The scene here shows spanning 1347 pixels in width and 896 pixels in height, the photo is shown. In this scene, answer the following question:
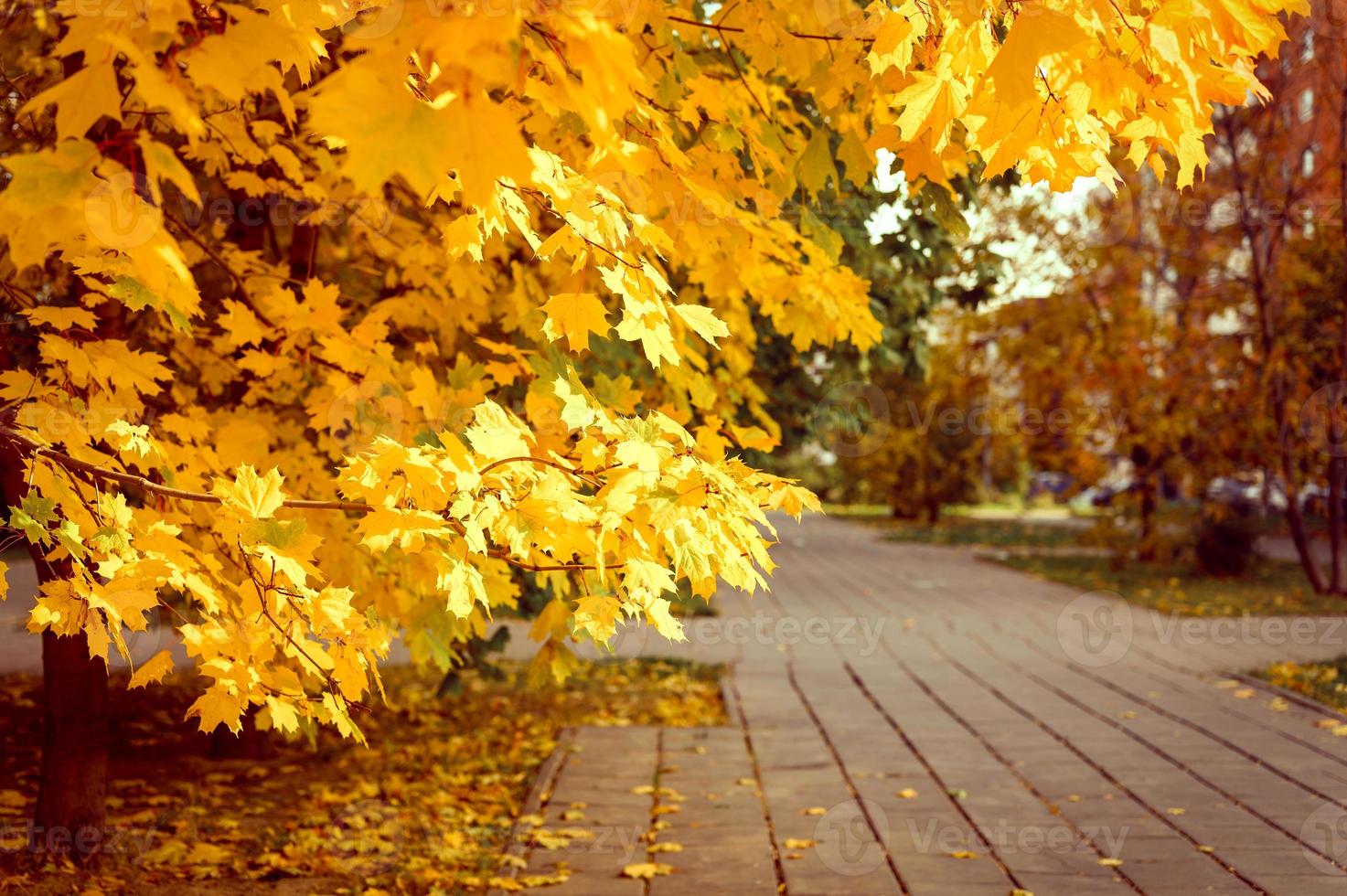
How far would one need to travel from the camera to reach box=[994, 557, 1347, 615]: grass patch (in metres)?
12.5

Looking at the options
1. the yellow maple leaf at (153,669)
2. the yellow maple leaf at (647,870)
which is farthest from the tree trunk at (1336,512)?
the yellow maple leaf at (153,669)

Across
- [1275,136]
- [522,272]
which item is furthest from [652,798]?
[1275,136]

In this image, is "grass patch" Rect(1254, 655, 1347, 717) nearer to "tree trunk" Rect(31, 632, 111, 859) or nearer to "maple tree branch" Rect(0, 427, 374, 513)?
"maple tree branch" Rect(0, 427, 374, 513)

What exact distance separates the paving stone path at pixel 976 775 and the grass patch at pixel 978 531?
885 cm

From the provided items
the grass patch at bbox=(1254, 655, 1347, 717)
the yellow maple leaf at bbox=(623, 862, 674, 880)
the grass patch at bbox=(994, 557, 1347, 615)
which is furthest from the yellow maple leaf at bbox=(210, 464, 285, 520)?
the grass patch at bbox=(994, 557, 1347, 615)

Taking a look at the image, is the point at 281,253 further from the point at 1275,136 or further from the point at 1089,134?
the point at 1275,136

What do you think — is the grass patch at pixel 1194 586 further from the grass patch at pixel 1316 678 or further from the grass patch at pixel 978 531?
the grass patch at pixel 1316 678

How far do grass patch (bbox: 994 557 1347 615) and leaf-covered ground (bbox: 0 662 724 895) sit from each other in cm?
695

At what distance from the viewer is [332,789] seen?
241 inches

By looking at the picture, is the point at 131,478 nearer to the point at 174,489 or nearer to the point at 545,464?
the point at 174,489

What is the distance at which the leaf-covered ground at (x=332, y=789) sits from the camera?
4660 mm

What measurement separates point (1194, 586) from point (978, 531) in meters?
12.3

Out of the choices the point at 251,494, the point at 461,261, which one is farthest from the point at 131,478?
the point at 461,261

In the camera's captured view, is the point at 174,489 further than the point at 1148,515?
No
